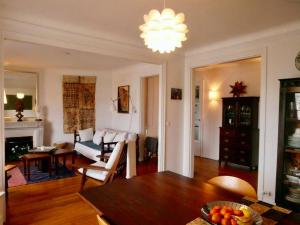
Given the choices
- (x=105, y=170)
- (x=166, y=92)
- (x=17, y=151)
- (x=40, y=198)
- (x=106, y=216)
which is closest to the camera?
(x=106, y=216)

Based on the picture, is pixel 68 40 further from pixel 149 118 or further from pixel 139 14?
pixel 149 118

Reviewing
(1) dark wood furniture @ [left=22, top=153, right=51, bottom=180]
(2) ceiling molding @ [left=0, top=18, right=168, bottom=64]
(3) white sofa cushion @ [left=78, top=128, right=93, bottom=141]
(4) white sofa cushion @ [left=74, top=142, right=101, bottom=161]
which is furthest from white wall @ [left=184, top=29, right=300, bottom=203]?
(3) white sofa cushion @ [left=78, top=128, right=93, bottom=141]

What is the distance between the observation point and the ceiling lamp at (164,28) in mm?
1468

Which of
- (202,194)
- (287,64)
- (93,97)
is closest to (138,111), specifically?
(93,97)

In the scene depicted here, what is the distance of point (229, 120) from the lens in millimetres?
5301

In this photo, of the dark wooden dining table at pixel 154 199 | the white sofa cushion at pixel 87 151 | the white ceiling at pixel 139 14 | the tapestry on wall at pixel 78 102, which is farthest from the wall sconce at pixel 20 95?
the dark wooden dining table at pixel 154 199

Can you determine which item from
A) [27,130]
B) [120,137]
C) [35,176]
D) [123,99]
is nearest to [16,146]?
[27,130]

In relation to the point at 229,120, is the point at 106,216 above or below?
below

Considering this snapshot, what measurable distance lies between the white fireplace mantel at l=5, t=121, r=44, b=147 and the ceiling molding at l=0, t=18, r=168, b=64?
12.2 feet

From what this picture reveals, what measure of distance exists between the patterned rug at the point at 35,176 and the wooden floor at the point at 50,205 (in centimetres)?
22

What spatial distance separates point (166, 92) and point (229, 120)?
7.15 feet

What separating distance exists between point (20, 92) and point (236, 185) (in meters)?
5.77

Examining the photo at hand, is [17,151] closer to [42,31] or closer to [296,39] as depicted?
[42,31]

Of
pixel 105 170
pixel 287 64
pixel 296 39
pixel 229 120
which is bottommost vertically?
pixel 105 170
